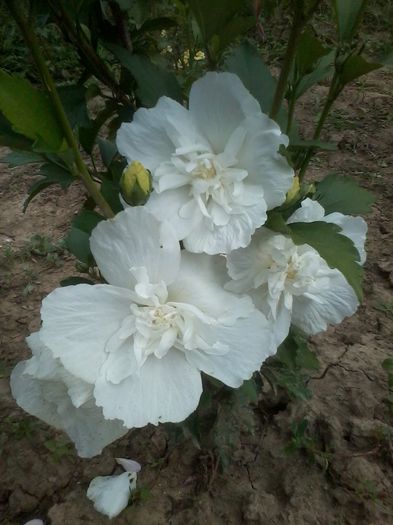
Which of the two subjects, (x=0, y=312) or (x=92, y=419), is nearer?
(x=92, y=419)

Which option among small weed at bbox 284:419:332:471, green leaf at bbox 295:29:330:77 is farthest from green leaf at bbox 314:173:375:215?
small weed at bbox 284:419:332:471

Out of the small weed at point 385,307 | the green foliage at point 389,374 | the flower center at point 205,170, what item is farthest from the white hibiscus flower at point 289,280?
the small weed at point 385,307

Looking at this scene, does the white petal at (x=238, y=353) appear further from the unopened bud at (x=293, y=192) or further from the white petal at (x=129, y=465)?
the white petal at (x=129, y=465)

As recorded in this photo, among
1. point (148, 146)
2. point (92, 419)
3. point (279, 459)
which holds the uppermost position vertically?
point (148, 146)

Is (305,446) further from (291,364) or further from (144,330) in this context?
(144,330)

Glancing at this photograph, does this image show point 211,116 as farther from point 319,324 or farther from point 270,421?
point 270,421

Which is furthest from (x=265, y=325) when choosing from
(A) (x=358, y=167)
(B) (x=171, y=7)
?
(A) (x=358, y=167)
